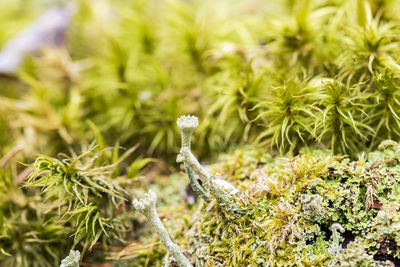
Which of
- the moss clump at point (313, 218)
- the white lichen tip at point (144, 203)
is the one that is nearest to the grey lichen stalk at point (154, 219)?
the white lichen tip at point (144, 203)

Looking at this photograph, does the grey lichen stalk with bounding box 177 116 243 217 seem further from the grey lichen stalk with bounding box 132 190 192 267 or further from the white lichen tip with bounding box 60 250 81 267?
the white lichen tip with bounding box 60 250 81 267

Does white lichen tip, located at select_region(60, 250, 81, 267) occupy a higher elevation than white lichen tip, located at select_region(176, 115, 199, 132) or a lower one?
lower

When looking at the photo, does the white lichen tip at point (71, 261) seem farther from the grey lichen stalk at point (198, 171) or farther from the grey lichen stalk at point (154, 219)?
the grey lichen stalk at point (198, 171)

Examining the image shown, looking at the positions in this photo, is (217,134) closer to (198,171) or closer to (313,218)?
(198,171)

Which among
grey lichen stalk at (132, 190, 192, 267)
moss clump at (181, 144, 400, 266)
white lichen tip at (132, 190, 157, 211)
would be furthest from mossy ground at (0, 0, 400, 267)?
white lichen tip at (132, 190, 157, 211)

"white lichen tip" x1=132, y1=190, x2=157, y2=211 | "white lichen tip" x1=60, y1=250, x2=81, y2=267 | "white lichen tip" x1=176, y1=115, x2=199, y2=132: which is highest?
"white lichen tip" x1=176, y1=115, x2=199, y2=132

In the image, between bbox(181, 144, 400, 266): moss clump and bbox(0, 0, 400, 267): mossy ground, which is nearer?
bbox(181, 144, 400, 266): moss clump

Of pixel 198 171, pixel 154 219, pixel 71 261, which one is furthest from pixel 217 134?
pixel 71 261
